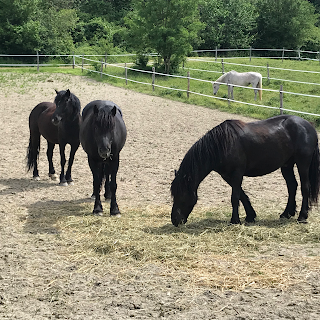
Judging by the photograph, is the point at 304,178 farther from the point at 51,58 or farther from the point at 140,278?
the point at 51,58

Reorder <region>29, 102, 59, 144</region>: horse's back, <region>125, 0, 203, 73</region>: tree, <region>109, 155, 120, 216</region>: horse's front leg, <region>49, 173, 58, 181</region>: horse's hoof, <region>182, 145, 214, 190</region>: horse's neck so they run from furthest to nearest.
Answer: <region>125, 0, 203, 73</region>: tree
<region>49, 173, 58, 181</region>: horse's hoof
<region>29, 102, 59, 144</region>: horse's back
<region>109, 155, 120, 216</region>: horse's front leg
<region>182, 145, 214, 190</region>: horse's neck

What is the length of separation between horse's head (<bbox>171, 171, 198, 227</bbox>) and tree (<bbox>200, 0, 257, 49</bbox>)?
32.2m

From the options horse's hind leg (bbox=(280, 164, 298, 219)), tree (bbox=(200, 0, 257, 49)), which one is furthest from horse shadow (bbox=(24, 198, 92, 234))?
tree (bbox=(200, 0, 257, 49))

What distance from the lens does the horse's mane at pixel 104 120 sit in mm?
5645

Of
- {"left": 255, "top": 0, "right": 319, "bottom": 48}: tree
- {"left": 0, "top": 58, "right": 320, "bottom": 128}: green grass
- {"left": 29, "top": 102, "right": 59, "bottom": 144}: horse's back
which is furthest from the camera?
{"left": 255, "top": 0, "right": 319, "bottom": 48}: tree

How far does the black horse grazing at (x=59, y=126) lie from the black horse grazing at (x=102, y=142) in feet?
2.49

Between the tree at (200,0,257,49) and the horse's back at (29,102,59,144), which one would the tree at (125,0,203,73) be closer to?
the tree at (200,0,257,49)

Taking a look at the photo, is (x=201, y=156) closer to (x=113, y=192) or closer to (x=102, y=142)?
(x=102, y=142)

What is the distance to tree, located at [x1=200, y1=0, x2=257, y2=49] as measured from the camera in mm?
36438

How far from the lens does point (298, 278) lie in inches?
158

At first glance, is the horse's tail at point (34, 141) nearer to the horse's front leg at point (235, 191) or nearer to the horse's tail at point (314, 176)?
the horse's front leg at point (235, 191)

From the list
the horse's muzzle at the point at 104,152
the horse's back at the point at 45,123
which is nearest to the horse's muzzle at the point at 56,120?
the horse's back at the point at 45,123

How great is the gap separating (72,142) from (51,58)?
23.3m

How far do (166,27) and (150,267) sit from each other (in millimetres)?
20934
